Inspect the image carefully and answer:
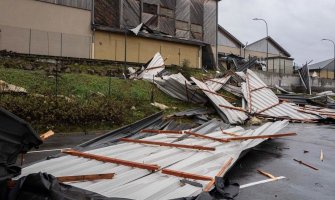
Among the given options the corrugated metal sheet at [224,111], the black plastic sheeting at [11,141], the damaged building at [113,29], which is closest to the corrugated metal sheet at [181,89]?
the corrugated metal sheet at [224,111]

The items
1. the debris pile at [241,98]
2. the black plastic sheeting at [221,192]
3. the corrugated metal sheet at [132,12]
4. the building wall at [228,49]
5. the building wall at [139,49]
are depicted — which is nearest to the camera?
the black plastic sheeting at [221,192]

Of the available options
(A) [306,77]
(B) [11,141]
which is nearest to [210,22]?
(A) [306,77]

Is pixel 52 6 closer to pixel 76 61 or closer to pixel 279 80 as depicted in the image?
pixel 76 61

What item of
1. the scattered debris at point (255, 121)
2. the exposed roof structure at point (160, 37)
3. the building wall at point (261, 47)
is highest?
the building wall at point (261, 47)

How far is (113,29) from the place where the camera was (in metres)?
30.9

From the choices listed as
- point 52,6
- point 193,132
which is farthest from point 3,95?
point 52,6

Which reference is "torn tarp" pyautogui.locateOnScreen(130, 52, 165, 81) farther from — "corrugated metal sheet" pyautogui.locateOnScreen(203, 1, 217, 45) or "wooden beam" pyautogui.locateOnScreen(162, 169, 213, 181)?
"wooden beam" pyautogui.locateOnScreen(162, 169, 213, 181)

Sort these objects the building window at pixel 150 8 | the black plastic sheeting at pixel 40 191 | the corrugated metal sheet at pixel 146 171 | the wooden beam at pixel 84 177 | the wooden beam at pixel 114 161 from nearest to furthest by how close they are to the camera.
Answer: the black plastic sheeting at pixel 40 191 → the corrugated metal sheet at pixel 146 171 → the wooden beam at pixel 84 177 → the wooden beam at pixel 114 161 → the building window at pixel 150 8

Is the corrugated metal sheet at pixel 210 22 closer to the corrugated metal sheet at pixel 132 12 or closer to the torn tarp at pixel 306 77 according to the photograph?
the corrugated metal sheet at pixel 132 12

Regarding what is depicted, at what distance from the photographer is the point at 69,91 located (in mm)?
17297

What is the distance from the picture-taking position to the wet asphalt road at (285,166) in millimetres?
6516

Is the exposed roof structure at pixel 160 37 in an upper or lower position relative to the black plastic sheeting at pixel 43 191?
upper

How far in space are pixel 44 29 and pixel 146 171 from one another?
78.0ft

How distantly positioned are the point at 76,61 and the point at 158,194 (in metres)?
20.5
